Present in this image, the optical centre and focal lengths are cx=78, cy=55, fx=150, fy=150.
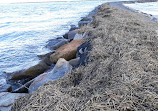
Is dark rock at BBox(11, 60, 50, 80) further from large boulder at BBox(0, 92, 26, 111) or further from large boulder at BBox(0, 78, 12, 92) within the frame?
large boulder at BBox(0, 92, 26, 111)

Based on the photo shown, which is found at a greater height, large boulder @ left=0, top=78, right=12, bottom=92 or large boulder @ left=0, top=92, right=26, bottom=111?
large boulder @ left=0, top=92, right=26, bottom=111

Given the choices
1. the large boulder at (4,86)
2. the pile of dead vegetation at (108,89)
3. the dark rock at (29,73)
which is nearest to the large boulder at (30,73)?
the dark rock at (29,73)

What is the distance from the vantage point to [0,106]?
10.9 feet

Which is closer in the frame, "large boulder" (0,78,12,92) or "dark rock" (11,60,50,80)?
"large boulder" (0,78,12,92)

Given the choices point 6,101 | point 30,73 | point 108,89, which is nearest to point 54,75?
point 6,101

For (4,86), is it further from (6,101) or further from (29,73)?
(6,101)

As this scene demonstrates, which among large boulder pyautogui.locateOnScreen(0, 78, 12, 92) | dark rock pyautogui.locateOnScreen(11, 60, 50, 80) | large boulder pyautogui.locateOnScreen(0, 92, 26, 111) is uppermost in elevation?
large boulder pyautogui.locateOnScreen(0, 92, 26, 111)

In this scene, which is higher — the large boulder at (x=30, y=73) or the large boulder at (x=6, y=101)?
the large boulder at (x=6, y=101)

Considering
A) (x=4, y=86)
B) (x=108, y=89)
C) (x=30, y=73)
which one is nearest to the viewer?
(x=108, y=89)

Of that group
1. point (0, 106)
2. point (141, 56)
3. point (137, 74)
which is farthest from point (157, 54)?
point (0, 106)

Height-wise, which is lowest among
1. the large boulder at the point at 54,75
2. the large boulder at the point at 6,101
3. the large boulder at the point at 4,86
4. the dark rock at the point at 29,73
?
the large boulder at the point at 4,86

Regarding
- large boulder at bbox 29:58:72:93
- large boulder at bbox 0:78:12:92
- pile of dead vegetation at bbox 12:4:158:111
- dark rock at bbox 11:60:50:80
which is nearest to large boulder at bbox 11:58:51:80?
dark rock at bbox 11:60:50:80

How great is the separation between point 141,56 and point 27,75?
12.1 feet

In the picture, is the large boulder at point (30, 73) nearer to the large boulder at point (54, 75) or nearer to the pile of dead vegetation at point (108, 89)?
the large boulder at point (54, 75)
